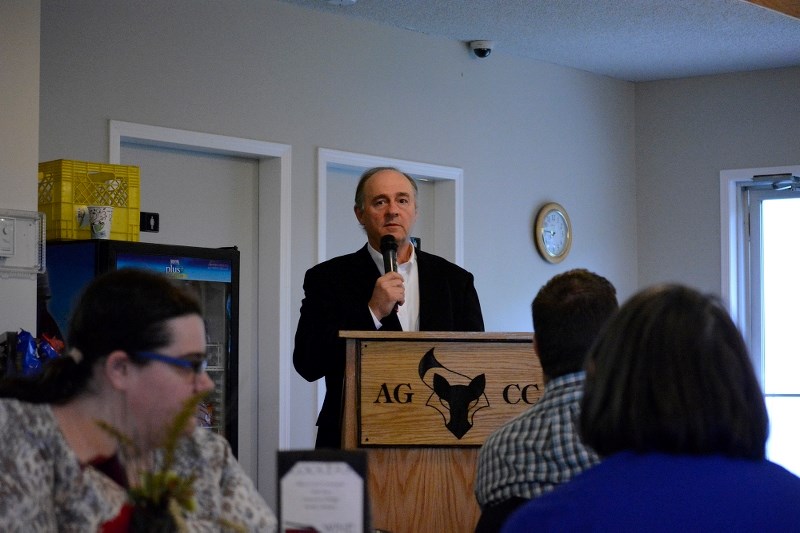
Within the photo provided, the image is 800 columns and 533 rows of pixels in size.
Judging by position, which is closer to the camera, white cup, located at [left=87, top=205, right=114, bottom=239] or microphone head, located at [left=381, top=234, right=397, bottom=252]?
microphone head, located at [left=381, top=234, right=397, bottom=252]

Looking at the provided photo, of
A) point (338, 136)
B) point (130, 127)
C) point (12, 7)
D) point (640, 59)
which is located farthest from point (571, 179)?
point (12, 7)

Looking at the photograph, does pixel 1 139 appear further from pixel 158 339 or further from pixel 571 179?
pixel 571 179

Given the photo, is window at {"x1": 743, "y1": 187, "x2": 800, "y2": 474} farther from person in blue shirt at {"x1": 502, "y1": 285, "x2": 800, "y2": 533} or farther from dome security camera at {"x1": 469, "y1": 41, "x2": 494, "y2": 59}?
person in blue shirt at {"x1": 502, "y1": 285, "x2": 800, "y2": 533}

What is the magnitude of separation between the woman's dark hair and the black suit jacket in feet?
4.25

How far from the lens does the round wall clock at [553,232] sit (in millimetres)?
6543

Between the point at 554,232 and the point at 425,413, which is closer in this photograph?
the point at 425,413

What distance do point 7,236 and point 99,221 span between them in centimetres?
49

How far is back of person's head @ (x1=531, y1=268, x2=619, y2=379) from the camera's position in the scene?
1.92 metres

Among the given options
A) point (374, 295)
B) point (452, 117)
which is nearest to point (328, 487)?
point (374, 295)

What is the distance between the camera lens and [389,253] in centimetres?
301

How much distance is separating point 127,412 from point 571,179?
18.2 ft

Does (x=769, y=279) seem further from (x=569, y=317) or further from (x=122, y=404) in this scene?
(x=122, y=404)

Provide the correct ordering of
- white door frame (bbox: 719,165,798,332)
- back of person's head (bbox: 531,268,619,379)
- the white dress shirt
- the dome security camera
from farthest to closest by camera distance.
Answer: white door frame (bbox: 719,165,798,332), the dome security camera, the white dress shirt, back of person's head (bbox: 531,268,619,379)

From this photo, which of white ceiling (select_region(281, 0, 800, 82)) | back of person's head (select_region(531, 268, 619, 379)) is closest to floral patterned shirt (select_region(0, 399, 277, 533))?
back of person's head (select_region(531, 268, 619, 379))
